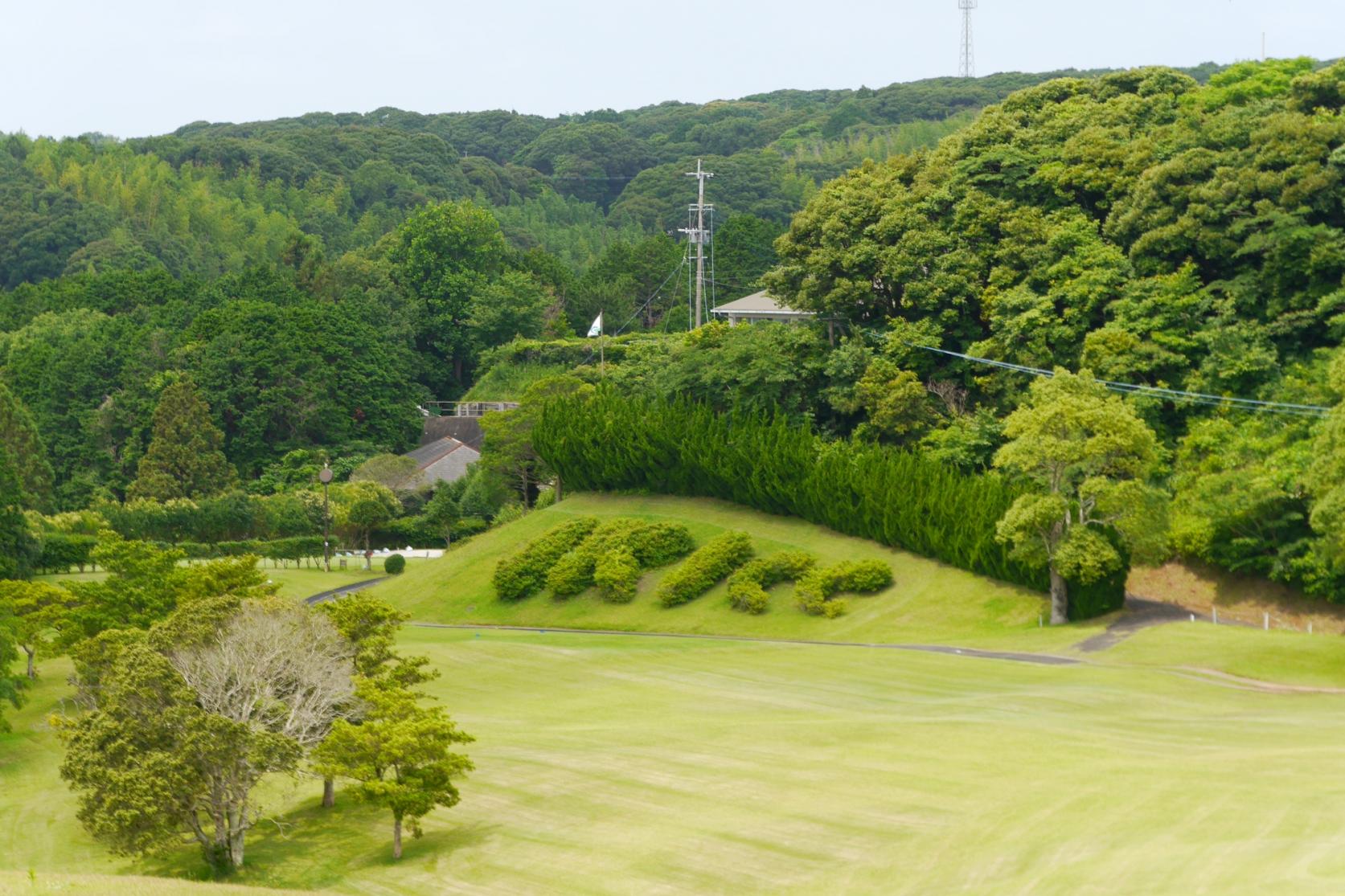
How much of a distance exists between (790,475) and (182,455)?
1919 inches

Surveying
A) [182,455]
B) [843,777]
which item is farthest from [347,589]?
[843,777]

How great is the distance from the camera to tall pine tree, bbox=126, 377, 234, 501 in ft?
335

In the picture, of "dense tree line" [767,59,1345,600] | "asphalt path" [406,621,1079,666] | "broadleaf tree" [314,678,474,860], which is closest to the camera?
"broadleaf tree" [314,678,474,860]

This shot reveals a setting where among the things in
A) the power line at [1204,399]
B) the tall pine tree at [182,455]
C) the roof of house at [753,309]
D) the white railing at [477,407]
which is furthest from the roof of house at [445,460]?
the power line at [1204,399]

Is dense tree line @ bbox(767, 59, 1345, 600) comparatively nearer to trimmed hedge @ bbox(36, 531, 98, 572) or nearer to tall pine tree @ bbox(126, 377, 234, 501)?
trimmed hedge @ bbox(36, 531, 98, 572)

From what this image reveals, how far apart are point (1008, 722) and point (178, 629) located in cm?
1806

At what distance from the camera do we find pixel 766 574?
62.9m

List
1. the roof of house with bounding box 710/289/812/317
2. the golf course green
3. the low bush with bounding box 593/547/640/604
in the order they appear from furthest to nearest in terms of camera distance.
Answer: the roof of house with bounding box 710/289/812/317, the low bush with bounding box 593/547/640/604, the golf course green

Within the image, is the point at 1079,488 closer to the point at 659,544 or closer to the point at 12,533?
the point at 659,544

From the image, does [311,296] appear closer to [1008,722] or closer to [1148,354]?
[1148,354]

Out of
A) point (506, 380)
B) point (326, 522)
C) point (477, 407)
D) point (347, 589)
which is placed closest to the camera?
point (347, 589)

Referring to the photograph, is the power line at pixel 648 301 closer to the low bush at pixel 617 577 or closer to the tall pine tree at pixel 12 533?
the tall pine tree at pixel 12 533

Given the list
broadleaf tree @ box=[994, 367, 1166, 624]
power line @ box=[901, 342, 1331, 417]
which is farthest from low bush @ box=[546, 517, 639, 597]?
broadleaf tree @ box=[994, 367, 1166, 624]

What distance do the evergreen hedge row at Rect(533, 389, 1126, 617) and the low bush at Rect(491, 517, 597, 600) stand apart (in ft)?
14.4
